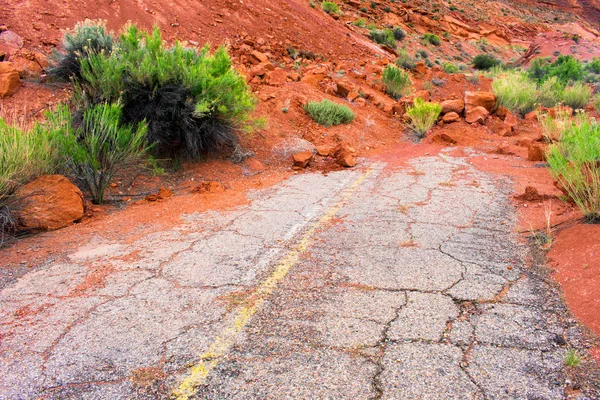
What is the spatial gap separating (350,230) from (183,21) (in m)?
11.1

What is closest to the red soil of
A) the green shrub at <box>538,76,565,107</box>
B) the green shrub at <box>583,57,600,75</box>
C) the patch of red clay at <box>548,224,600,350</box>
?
the patch of red clay at <box>548,224,600,350</box>

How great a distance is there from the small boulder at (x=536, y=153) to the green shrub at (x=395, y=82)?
23.2 ft

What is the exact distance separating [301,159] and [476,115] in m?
6.38

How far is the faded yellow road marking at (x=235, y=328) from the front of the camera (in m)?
2.35

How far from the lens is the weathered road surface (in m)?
2.36

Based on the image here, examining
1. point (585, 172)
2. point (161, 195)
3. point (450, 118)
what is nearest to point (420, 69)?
point (450, 118)

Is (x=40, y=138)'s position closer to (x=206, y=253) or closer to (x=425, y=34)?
(x=206, y=253)

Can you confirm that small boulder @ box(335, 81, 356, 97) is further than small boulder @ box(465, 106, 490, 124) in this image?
Yes

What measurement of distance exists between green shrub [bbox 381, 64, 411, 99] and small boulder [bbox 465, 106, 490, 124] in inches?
116

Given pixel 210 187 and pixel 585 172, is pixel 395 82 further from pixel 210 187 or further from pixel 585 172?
pixel 585 172

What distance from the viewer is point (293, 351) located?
8.57 feet

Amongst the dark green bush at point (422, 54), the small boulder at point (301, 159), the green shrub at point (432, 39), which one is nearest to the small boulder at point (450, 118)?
the small boulder at point (301, 159)

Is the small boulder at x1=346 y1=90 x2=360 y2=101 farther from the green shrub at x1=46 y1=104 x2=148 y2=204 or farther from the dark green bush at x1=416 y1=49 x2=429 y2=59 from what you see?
the dark green bush at x1=416 y1=49 x2=429 y2=59

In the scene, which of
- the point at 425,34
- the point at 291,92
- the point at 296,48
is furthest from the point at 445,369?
the point at 425,34
